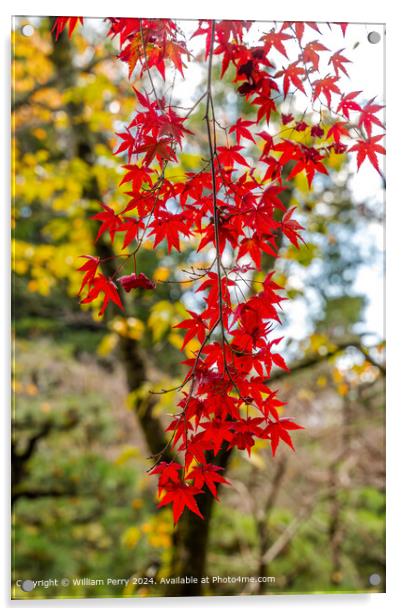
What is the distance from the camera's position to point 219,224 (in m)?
1.02

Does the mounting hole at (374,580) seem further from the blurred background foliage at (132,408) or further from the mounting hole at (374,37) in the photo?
the mounting hole at (374,37)

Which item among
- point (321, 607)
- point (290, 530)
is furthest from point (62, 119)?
point (290, 530)

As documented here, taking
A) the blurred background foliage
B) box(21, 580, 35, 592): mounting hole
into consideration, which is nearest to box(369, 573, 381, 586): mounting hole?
the blurred background foliage

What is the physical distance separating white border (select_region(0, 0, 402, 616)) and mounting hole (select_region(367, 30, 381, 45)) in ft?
0.08

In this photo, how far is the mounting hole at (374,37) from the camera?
1578 millimetres

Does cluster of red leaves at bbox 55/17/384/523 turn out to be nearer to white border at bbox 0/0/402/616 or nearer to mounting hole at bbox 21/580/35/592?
white border at bbox 0/0/402/616

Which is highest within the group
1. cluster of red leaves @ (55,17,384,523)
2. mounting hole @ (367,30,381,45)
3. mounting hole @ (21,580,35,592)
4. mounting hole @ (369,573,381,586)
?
mounting hole @ (367,30,381,45)

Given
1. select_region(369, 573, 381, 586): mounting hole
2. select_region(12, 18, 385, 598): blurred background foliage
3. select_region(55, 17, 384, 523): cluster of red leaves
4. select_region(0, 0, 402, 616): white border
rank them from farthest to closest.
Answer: select_region(12, 18, 385, 598): blurred background foliage
select_region(369, 573, 381, 586): mounting hole
select_region(0, 0, 402, 616): white border
select_region(55, 17, 384, 523): cluster of red leaves

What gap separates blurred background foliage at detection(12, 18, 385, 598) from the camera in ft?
7.29
